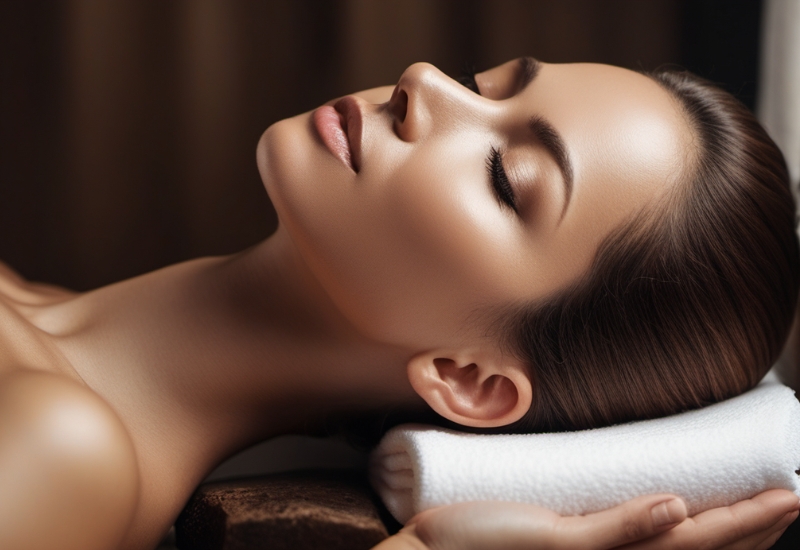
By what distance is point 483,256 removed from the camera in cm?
102

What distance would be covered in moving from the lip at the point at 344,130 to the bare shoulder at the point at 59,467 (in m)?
0.46

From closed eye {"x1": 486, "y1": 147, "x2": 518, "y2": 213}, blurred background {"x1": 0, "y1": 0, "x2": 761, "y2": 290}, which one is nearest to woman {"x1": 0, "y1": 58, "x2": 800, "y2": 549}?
closed eye {"x1": 486, "y1": 147, "x2": 518, "y2": 213}

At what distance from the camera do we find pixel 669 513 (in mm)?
923

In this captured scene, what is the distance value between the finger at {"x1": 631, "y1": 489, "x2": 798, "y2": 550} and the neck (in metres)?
0.45

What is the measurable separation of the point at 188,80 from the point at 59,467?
1.36 meters

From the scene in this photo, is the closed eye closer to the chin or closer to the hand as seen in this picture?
the chin

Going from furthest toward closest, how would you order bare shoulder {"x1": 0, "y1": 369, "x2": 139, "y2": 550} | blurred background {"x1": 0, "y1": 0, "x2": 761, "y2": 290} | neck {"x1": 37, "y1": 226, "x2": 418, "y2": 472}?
blurred background {"x1": 0, "y1": 0, "x2": 761, "y2": 290}, neck {"x1": 37, "y1": 226, "x2": 418, "y2": 472}, bare shoulder {"x1": 0, "y1": 369, "x2": 139, "y2": 550}

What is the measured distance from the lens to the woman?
1013 millimetres

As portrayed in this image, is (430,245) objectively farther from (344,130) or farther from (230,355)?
(230,355)

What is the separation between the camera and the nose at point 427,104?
41.4 inches

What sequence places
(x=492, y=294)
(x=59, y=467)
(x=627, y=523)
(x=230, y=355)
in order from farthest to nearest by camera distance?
(x=230, y=355) < (x=492, y=294) < (x=627, y=523) < (x=59, y=467)

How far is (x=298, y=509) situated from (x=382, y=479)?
0.23 meters

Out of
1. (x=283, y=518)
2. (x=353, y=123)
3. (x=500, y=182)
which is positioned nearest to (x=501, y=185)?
(x=500, y=182)

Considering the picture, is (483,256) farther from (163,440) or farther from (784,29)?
(784,29)
